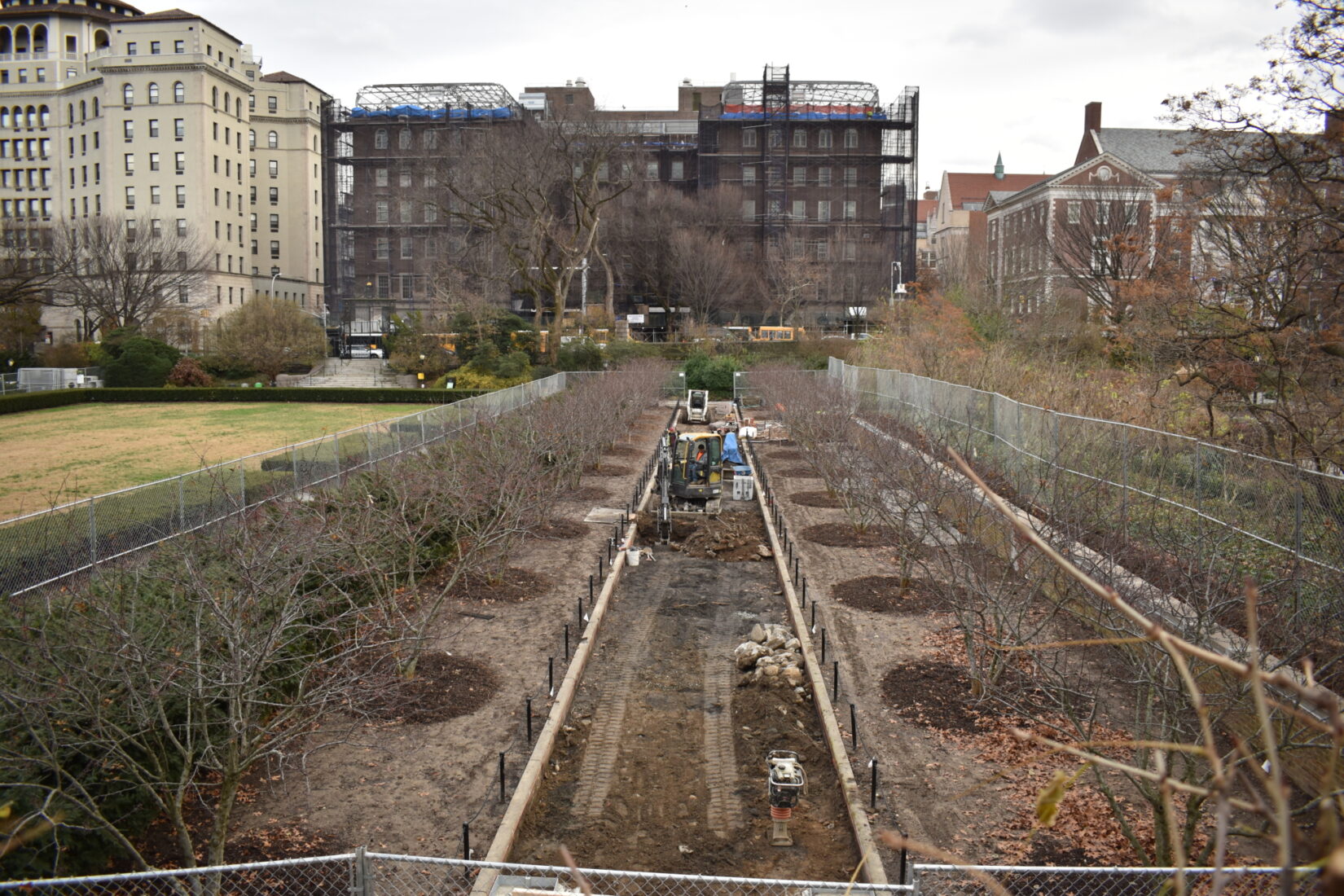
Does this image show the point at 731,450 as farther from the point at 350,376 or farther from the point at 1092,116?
the point at 1092,116

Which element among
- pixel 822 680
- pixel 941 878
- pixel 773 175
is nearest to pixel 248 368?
pixel 773 175

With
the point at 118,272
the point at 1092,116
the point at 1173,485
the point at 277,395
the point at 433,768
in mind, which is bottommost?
the point at 433,768

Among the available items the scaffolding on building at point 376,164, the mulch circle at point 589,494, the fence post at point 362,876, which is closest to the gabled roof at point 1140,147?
the scaffolding on building at point 376,164

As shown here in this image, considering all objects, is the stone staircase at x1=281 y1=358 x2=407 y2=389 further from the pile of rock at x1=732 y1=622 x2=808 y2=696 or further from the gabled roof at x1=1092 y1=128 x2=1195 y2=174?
the pile of rock at x1=732 y1=622 x2=808 y2=696

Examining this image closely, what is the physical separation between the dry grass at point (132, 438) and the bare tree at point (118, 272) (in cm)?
1434

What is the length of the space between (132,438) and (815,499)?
27820 mm

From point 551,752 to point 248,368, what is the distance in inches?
2257

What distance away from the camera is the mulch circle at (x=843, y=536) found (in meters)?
21.7

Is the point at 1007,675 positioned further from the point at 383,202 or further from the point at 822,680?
the point at 383,202

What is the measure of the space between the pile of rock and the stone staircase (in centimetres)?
4966

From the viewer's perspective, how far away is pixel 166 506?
56.8 ft

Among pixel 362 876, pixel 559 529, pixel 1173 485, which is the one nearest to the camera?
pixel 362 876

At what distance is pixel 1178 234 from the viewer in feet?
82.5

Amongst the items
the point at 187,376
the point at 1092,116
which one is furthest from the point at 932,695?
the point at 1092,116
